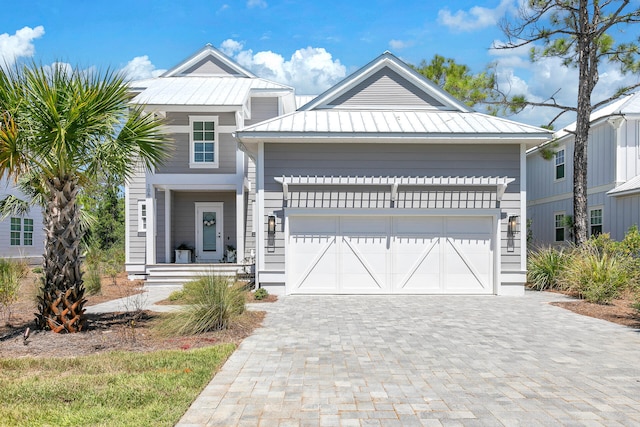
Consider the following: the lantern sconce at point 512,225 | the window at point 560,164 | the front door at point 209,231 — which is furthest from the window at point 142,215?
the window at point 560,164

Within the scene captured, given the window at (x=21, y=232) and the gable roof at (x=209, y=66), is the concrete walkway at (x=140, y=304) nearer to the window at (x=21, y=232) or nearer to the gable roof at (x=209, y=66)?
the gable roof at (x=209, y=66)

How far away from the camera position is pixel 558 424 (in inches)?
160

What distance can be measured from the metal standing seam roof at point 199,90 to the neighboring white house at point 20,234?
8573 mm

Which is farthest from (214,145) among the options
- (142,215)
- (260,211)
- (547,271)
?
(547,271)

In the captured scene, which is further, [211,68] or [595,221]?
[211,68]

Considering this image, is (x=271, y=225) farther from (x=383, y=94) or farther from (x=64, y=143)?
(x=64, y=143)

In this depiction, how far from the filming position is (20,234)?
22.4 meters

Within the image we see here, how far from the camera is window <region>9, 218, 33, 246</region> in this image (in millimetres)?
21922

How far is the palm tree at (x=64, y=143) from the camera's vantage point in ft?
22.7

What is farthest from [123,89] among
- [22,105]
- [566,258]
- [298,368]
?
[566,258]

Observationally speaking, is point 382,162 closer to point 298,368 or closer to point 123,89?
point 123,89

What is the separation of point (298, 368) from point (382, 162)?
7877 millimetres

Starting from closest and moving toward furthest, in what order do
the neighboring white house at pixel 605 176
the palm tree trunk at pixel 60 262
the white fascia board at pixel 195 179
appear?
the palm tree trunk at pixel 60 262
the white fascia board at pixel 195 179
the neighboring white house at pixel 605 176

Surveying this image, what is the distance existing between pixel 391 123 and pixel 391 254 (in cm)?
354
